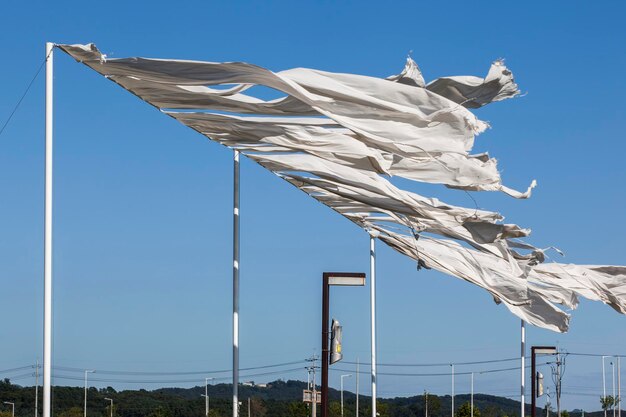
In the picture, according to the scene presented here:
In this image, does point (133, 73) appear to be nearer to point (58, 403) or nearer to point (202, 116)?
point (202, 116)

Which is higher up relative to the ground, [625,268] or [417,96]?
[417,96]

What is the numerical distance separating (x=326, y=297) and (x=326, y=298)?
2 cm

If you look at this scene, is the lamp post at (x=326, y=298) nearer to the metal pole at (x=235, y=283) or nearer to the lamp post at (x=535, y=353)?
the metal pole at (x=235, y=283)

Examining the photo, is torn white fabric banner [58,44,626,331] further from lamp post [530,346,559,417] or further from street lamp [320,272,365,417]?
lamp post [530,346,559,417]

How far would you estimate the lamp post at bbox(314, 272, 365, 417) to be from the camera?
13.4 m

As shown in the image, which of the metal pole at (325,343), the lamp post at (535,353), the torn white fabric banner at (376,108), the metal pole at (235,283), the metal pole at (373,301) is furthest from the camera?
the lamp post at (535,353)

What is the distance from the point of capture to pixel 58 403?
355 ft

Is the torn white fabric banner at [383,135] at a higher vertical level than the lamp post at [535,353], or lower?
higher

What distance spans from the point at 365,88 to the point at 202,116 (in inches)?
95.9

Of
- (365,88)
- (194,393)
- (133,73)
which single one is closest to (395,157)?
(365,88)

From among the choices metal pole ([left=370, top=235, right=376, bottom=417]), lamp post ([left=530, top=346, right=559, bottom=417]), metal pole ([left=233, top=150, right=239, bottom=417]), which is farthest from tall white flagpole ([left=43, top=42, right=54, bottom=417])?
lamp post ([left=530, top=346, right=559, bottom=417])

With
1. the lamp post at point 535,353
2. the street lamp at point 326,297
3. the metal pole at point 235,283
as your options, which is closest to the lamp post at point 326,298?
the street lamp at point 326,297

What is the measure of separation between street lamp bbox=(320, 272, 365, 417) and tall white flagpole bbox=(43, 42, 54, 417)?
5.27m

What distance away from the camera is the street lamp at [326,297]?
1340 centimetres
